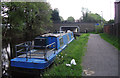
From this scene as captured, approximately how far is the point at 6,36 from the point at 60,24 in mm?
23880

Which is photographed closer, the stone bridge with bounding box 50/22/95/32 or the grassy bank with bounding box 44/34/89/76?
the grassy bank with bounding box 44/34/89/76

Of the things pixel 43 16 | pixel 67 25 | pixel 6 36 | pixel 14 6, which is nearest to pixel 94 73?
pixel 14 6

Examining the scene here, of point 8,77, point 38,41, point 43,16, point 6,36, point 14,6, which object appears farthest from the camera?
point 43,16

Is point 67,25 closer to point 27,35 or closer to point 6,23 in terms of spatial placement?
point 27,35

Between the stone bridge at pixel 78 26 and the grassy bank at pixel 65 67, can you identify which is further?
the stone bridge at pixel 78 26

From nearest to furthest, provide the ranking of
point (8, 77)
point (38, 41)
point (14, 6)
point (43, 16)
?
point (8, 77), point (38, 41), point (14, 6), point (43, 16)

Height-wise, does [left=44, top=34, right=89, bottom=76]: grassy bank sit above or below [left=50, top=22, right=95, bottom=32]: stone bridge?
below

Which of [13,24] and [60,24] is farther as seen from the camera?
[60,24]

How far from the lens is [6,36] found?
445 inches

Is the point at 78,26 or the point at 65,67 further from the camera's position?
the point at 78,26

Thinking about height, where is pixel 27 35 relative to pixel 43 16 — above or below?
below

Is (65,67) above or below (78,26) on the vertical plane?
below

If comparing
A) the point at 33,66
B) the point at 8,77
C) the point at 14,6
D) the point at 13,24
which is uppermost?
the point at 14,6

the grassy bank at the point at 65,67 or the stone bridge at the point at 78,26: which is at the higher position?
the stone bridge at the point at 78,26
